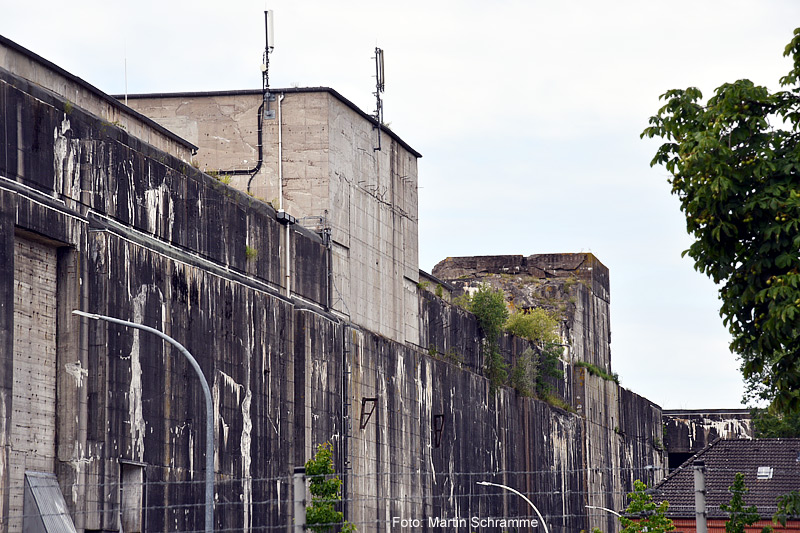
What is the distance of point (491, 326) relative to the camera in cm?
5591

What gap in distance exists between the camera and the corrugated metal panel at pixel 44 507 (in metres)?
25.4

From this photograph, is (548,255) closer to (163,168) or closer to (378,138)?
(378,138)

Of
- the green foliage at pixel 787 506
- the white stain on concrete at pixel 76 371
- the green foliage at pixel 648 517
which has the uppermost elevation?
the white stain on concrete at pixel 76 371

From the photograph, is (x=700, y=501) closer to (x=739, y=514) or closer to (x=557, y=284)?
(x=739, y=514)

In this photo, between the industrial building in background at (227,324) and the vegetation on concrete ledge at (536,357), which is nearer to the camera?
the industrial building in background at (227,324)

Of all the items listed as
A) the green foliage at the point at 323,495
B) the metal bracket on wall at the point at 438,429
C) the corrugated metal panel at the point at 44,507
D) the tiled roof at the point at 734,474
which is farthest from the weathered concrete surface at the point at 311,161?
the corrugated metal panel at the point at 44,507

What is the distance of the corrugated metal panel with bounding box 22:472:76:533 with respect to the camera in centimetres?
2538

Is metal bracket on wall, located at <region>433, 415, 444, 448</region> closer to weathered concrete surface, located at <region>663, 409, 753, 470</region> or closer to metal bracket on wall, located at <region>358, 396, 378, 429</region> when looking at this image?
metal bracket on wall, located at <region>358, 396, 378, 429</region>

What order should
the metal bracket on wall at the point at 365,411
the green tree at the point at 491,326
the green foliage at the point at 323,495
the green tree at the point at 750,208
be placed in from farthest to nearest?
the green tree at the point at 491,326 → the metal bracket on wall at the point at 365,411 → the green foliage at the point at 323,495 → the green tree at the point at 750,208

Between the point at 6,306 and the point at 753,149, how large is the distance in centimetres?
1305

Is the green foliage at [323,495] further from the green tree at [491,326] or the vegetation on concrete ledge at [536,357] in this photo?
the vegetation on concrete ledge at [536,357]

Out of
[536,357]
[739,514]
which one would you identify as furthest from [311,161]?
[536,357]

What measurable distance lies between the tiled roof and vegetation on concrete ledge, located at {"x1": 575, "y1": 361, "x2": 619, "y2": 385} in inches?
819

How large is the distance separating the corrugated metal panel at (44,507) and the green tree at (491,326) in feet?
99.0
